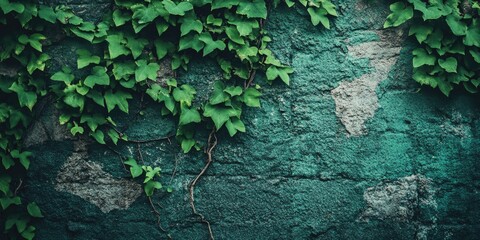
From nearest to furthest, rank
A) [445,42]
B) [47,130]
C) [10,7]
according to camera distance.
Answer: [10,7] → [445,42] → [47,130]

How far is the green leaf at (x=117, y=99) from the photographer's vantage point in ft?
7.23

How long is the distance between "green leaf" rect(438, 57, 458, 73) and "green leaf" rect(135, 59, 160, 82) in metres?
1.63

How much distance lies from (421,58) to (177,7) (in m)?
1.42

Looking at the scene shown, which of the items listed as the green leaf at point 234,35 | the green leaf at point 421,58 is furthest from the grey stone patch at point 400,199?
the green leaf at point 234,35

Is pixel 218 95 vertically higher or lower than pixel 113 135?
higher

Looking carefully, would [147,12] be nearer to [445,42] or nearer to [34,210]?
[34,210]

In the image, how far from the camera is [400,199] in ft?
7.41

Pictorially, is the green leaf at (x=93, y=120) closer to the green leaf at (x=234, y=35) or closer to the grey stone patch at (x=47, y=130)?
the grey stone patch at (x=47, y=130)

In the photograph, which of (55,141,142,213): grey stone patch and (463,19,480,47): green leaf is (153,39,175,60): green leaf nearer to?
(55,141,142,213): grey stone patch

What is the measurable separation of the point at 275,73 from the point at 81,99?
1127mm

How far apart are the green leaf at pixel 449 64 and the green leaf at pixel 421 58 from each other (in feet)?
0.14

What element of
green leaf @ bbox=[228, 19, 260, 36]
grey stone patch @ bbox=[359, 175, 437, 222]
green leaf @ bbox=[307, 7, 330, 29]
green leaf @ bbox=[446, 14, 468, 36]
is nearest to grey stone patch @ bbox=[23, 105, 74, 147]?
green leaf @ bbox=[228, 19, 260, 36]

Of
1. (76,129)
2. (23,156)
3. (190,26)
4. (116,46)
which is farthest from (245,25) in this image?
(23,156)

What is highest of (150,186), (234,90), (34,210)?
(234,90)
